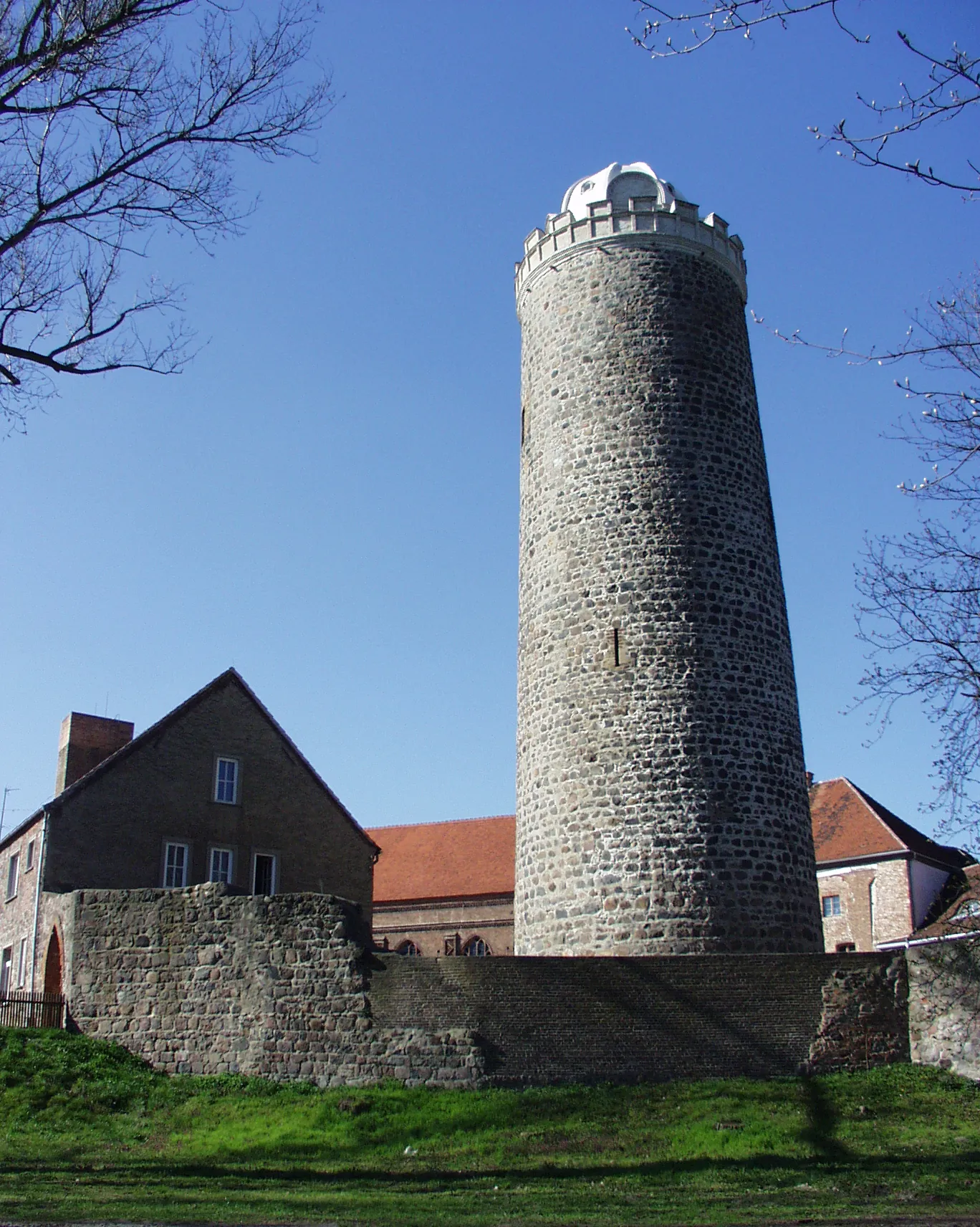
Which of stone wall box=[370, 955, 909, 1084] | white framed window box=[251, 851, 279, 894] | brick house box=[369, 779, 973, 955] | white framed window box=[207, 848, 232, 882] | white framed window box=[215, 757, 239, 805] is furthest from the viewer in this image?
brick house box=[369, 779, 973, 955]

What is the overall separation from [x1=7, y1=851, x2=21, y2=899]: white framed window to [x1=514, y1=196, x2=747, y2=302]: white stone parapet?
15.3 metres

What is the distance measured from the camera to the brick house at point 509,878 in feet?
116

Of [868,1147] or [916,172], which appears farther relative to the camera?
[868,1147]

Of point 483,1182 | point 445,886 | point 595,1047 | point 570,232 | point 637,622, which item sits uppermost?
point 570,232

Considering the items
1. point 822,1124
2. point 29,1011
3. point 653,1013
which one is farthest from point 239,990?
point 822,1124

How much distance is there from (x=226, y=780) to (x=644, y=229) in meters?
13.9

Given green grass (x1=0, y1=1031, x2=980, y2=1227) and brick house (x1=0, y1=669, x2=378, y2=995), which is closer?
green grass (x1=0, y1=1031, x2=980, y2=1227)

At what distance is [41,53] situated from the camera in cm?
1186

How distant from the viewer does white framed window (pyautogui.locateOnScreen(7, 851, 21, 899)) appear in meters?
25.1

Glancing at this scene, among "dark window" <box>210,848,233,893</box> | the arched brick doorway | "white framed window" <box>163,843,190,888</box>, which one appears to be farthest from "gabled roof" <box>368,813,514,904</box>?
the arched brick doorway

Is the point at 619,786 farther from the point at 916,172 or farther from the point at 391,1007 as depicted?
the point at 916,172

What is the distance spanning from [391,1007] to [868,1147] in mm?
6163

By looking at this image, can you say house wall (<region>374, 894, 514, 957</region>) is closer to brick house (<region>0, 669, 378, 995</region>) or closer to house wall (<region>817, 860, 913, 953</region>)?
house wall (<region>817, 860, 913, 953</region>)

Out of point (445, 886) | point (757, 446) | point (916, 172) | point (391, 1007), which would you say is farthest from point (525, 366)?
point (445, 886)
